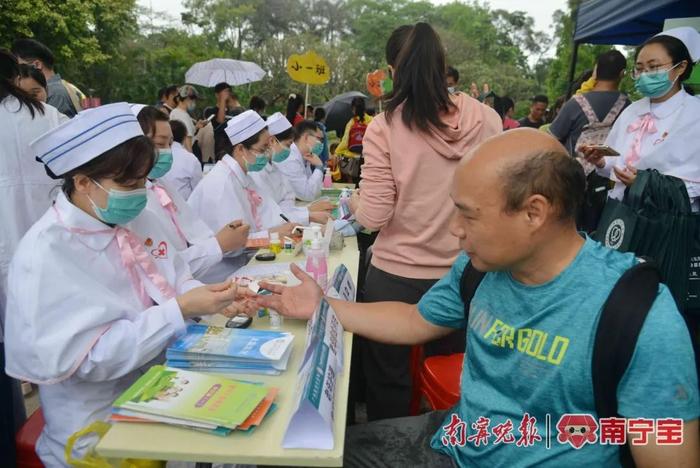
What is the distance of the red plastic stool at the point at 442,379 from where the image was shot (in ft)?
6.79

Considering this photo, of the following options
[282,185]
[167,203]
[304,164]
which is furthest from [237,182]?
[304,164]

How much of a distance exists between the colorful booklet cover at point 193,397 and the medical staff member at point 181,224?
3.52 ft

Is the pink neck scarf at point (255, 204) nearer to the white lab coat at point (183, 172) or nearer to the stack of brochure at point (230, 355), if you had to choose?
the white lab coat at point (183, 172)

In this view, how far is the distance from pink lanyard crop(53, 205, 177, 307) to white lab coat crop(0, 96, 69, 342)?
1.47m

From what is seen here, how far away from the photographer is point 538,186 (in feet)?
3.87

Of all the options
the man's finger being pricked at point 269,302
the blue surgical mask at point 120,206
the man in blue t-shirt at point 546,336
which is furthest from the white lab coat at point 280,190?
the man in blue t-shirt at point 546,336

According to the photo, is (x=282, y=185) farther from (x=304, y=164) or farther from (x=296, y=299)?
(x=296, y=299)

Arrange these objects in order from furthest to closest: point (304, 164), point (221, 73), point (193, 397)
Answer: point (221, 73)
point (304, 164)
point (193, 397)

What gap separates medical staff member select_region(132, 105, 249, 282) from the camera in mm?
2533

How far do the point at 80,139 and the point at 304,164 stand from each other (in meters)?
3.72

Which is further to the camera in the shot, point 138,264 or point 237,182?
point 237,182

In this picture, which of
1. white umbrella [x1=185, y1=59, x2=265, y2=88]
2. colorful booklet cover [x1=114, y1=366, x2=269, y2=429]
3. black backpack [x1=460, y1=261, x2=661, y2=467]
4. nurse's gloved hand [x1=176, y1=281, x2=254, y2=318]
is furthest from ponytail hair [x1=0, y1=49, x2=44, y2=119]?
white umbrella [x1=185, y1=59, x2=265, y2=88]

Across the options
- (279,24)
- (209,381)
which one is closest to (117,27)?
(209,381)

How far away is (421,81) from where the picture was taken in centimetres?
207
